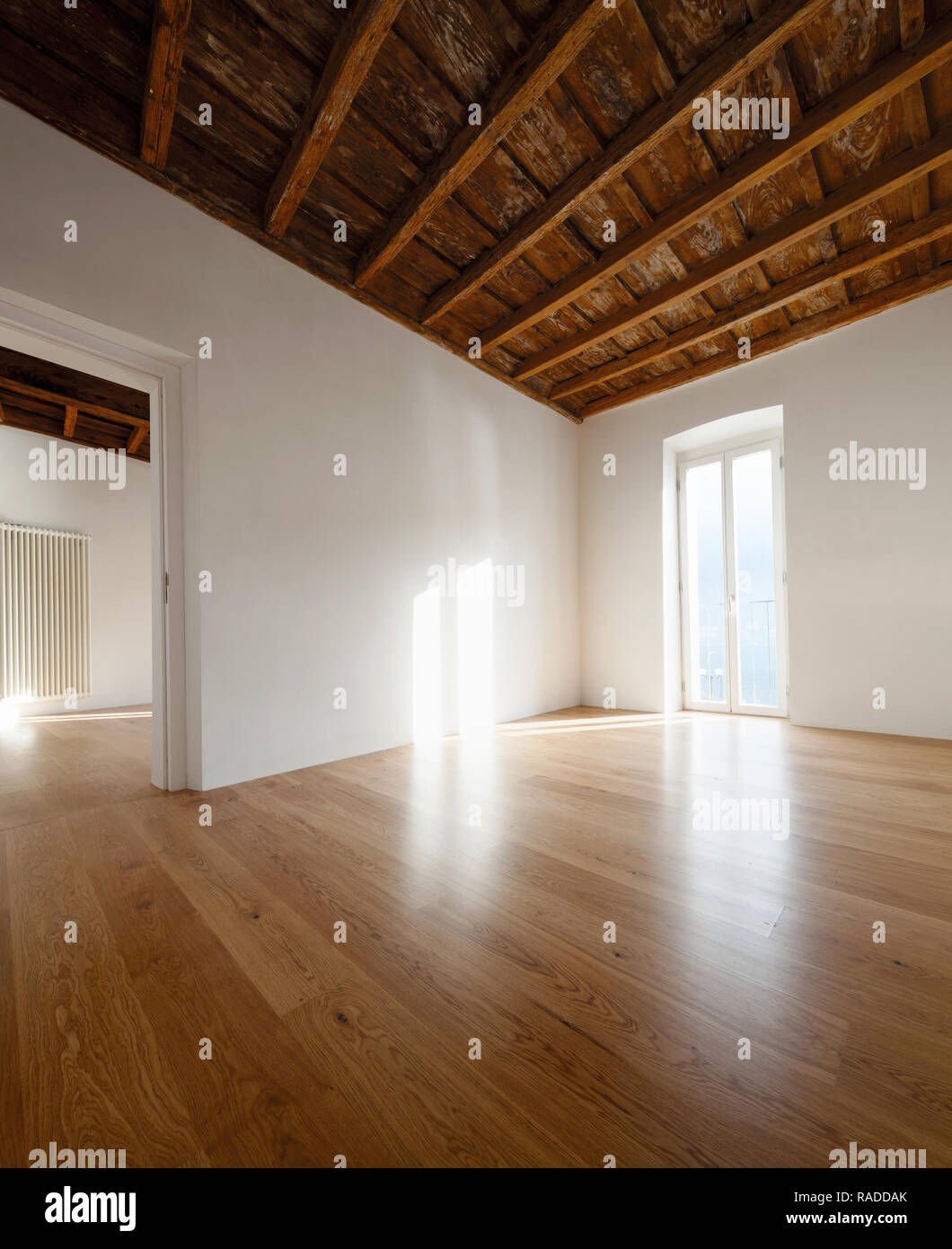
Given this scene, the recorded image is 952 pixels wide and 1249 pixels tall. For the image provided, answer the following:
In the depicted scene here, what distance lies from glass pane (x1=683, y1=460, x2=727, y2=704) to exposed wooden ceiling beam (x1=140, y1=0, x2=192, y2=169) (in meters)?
4.45

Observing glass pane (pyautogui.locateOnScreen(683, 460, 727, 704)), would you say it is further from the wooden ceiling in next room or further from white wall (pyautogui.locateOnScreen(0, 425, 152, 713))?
white wall (pyautogui.locateOnScreen(0, 425, 152, 713))

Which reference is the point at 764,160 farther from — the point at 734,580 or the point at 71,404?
the point at 71,404

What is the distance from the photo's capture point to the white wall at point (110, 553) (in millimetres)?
5352

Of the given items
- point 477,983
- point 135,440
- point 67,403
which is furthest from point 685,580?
point 135,440

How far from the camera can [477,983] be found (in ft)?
3.66

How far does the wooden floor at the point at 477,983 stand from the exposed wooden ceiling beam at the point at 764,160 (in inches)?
118

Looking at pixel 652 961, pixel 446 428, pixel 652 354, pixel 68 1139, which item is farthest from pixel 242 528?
pixel 652 354

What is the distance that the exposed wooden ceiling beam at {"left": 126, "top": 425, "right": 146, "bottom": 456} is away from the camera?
5370mm

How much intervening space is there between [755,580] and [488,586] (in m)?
2.42

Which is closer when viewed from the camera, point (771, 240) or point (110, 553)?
point (771, 240)

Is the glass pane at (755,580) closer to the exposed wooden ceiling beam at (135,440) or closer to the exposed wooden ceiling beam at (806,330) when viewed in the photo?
the exposed wooden ceiling beam at (806,330)

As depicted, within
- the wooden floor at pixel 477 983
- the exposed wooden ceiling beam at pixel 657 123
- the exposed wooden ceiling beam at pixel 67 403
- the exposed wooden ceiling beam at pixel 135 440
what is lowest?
the wooden floor at pixel 477 983

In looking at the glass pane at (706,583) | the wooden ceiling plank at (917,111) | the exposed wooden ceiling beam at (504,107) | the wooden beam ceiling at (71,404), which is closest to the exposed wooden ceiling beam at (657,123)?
the exposed wooden ceiling beam at (504,107)

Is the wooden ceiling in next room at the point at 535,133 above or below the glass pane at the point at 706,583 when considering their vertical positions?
above
